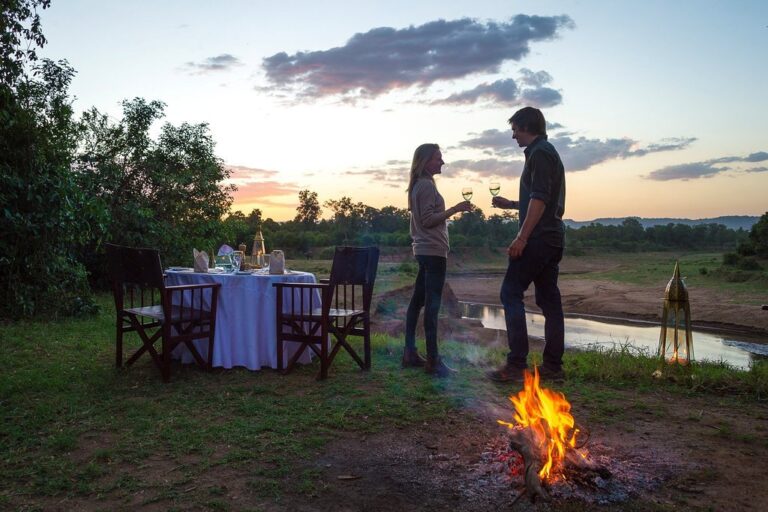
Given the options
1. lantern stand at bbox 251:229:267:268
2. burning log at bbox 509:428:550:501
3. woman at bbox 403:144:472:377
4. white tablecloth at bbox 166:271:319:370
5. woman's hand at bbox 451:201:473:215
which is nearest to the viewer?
burning log at bbox 509:428:550:501

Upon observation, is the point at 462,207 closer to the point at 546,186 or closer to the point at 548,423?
the point at 546,186

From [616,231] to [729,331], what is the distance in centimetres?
4243

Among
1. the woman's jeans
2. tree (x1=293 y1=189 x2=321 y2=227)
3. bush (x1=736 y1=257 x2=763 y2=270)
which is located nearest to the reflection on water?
the woman's jeans

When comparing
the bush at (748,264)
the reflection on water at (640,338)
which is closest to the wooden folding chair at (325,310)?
the reflection on water at (640,338)

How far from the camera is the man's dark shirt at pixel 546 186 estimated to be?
408 centimetres

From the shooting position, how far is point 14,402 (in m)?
4.44

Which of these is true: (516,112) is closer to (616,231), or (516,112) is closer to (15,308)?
(15,308)

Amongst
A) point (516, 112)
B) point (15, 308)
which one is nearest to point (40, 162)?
point (15, 308)

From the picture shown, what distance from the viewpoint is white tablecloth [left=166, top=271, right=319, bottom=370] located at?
5520mm

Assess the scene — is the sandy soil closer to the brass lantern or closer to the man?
the brass lantern

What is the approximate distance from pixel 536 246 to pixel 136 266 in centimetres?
352

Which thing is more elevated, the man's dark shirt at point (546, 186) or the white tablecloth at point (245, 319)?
the man's dark shirt at point (546, 186)

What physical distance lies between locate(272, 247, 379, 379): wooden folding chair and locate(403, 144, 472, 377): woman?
49cm

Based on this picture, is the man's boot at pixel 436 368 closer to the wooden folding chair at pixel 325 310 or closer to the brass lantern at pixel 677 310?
the wooden folding chair at pixel 325 310
